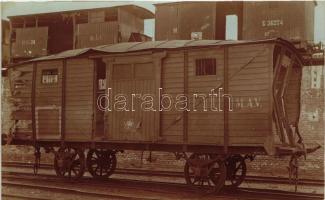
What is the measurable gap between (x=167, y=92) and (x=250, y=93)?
81.1 inches

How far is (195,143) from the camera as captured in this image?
9508 millimetres

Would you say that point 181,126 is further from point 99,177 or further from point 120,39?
point 120,39

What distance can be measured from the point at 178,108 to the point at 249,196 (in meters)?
2.62

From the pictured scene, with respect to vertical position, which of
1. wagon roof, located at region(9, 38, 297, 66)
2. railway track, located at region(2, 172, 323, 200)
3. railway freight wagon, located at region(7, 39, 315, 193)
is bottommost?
railway track, located at region(2, 172, 323, 200)

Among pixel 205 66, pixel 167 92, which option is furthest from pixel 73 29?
pixel 205 66

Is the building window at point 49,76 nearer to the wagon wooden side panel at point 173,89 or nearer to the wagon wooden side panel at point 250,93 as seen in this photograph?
the wagon wooden side panel at point 173,89

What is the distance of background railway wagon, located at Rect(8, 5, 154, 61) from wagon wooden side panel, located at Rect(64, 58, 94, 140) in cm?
1226

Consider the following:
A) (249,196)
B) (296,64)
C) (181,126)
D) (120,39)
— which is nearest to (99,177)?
(181,126)

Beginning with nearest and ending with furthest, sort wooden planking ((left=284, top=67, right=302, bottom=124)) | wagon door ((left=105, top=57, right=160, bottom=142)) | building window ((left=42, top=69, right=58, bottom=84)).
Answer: wagon door ((left=105, top=57, right=160, bottom=142)) < wooden planking ((left=284, top=67, right=302, bottom=124)) < building window ((left=42, top=69, right=58, bottom=84))

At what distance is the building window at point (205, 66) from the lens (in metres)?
9.54

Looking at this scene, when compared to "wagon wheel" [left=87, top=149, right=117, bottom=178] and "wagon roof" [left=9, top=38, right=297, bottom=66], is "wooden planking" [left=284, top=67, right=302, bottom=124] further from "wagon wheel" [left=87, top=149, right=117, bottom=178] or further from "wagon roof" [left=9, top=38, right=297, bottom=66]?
"wagon wheel" [left=87, top=149, right=117, bottom=178]

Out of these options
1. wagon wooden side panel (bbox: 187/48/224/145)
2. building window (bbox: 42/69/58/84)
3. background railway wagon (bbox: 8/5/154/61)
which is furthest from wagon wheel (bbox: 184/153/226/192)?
background railway wagon (bbox: 8/5/154/61)

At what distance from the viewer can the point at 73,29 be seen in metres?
25.2

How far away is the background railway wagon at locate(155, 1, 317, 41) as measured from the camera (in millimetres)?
18391
